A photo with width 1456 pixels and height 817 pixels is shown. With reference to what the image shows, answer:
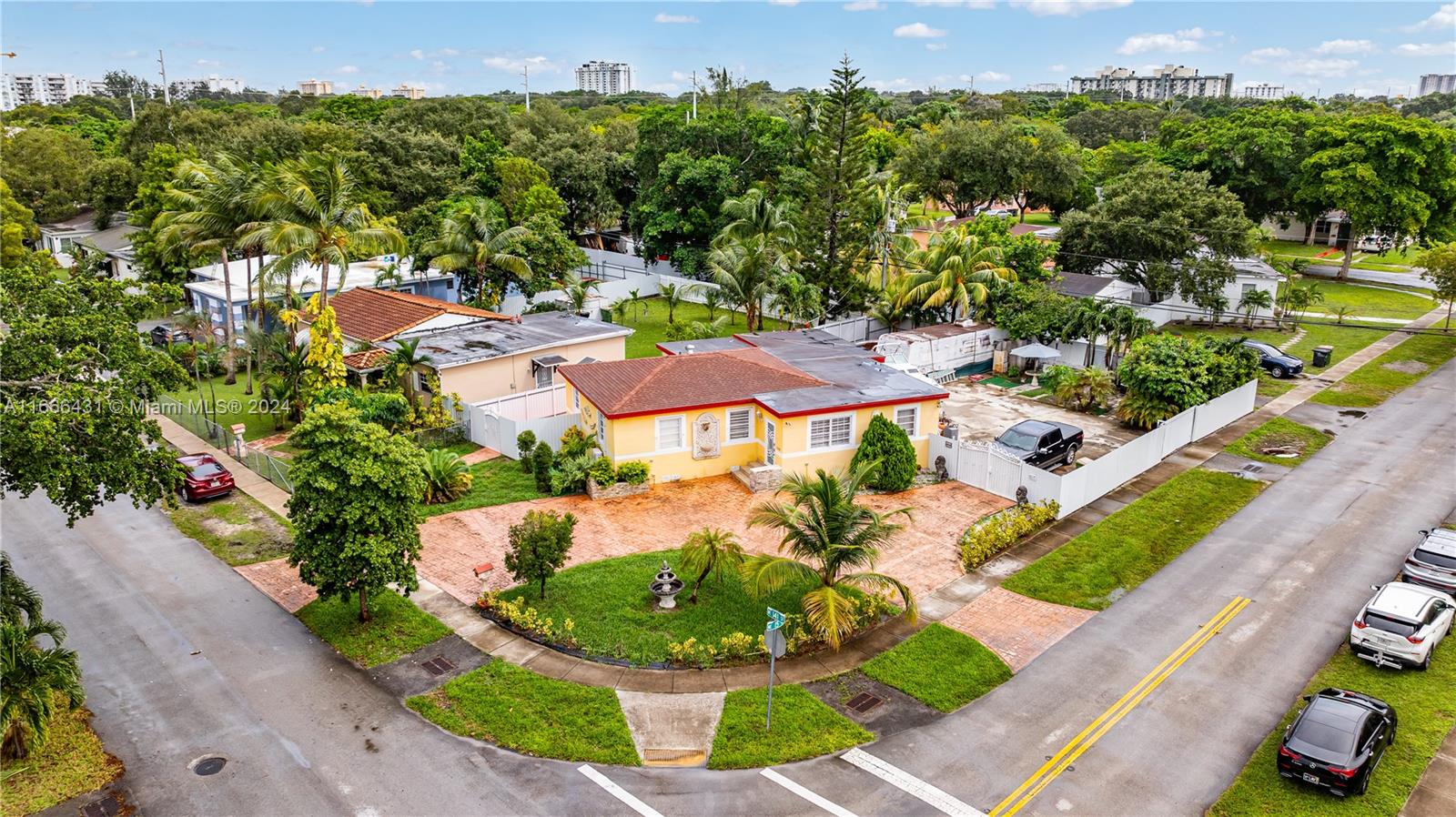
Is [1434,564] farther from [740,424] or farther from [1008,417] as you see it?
[740,424]

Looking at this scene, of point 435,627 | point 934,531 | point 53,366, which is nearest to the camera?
point 53,366

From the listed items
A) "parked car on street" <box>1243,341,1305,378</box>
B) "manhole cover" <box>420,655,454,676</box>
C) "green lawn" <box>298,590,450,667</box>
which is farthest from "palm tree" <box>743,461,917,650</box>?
"parked car on street" <box>1243,341,1305,378</box>

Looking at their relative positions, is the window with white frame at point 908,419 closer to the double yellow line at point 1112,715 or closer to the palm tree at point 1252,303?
the double yellow line at point 1112,715

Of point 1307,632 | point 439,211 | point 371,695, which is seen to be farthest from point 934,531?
point 439,211

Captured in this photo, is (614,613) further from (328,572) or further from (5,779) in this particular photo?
(5,779)

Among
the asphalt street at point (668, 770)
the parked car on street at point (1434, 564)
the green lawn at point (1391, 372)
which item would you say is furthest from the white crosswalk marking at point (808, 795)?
the green lawn at point (1391, 372)

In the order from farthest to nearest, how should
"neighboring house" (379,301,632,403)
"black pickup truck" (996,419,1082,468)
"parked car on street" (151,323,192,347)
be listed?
1. "parked car on street" (151,323,192,347)
2. "neighboring house" (379,301,632,403)
3. "black pickup truck" (996,419,1082,468)

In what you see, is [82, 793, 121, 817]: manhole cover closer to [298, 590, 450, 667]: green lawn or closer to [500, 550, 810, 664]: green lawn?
[298, 590, 450, 667]: green lawn

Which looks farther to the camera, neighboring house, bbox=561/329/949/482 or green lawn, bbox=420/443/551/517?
neighboring house, bbox=561/329/949/482
